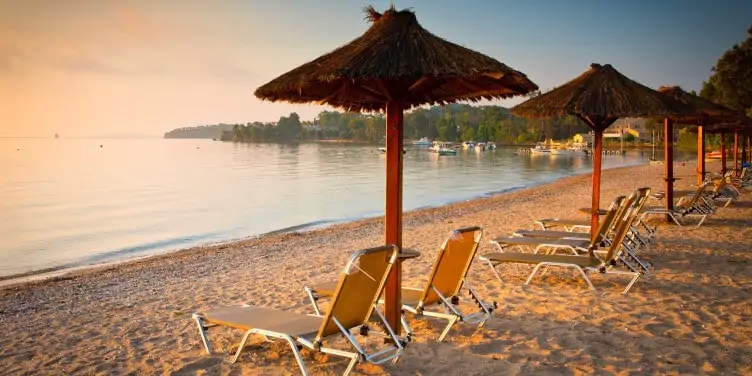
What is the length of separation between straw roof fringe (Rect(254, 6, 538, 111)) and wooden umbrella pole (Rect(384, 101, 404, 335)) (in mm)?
174

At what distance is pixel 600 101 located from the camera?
8367 millimetres

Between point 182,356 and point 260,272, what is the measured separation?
15.1 feet

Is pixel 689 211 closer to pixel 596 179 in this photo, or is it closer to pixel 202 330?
pixel 596 179

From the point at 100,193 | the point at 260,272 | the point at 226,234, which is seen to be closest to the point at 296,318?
the point at 260,272

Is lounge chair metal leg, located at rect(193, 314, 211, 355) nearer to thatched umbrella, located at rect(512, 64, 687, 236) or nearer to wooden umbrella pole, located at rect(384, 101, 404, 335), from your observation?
wooden umbrella pole, located at rect(384, 101, 404, 335)

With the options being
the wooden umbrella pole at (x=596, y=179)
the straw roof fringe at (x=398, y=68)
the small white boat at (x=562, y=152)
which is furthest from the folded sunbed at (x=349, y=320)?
the small white boat at (x=562, y=152)

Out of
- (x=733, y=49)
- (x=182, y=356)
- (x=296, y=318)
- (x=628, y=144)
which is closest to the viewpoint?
(x=296, y=318)

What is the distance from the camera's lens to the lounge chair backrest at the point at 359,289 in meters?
3.79

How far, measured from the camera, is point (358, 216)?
73.0ft

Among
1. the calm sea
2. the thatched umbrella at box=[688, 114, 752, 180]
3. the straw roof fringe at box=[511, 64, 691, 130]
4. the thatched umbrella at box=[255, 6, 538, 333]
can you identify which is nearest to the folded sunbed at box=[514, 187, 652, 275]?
the straw roof fringe at box=[511, 64, 691, 130]

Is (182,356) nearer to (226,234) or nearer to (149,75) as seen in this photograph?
(226,234)

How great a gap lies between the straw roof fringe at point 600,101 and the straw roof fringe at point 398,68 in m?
3.61

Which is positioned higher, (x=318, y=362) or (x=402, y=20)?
(x=402, y=20)

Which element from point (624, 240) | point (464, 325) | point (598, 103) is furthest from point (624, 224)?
point (464, 325)
